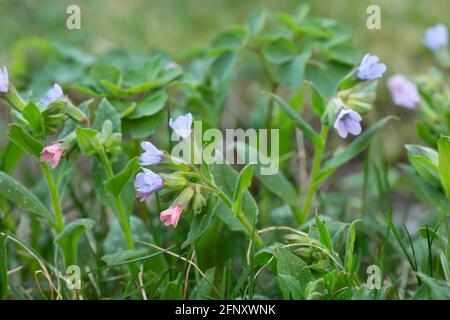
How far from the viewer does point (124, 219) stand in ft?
5.36

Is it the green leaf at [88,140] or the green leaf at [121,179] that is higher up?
the green leaf at [88,140]

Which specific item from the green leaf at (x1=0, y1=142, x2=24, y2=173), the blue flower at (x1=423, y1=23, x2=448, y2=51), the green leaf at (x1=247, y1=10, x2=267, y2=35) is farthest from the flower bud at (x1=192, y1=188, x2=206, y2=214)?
the blue flower at (x1=423, y1=23, x2=448, y2=51)

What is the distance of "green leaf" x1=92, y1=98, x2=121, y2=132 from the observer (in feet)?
5.41

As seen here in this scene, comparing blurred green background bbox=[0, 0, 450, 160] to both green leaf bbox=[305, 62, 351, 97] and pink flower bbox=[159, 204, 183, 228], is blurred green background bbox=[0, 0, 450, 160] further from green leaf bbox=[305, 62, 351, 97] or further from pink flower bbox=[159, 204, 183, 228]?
pink flower bbox=[159, 204, 183, 228]

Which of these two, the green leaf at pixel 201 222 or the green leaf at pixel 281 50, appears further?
the green leaf at pixel 281 50

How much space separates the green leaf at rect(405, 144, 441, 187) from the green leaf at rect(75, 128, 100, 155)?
2.03 feet

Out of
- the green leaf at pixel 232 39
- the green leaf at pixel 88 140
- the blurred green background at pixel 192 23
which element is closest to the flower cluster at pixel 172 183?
the green leaf at pixel 88 140

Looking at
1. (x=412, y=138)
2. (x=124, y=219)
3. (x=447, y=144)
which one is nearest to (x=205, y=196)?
(x=124, y=219)

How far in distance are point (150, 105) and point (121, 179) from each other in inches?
10.6

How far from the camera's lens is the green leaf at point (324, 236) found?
1.44 metres

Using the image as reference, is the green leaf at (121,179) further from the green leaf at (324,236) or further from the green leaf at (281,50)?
the green leaf at (281,50)

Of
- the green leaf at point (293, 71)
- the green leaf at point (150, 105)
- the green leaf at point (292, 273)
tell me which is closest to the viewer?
the green leaf at point (292, 273)

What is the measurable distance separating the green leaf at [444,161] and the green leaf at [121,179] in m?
0.57

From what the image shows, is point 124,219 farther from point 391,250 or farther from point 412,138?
point 412,138
